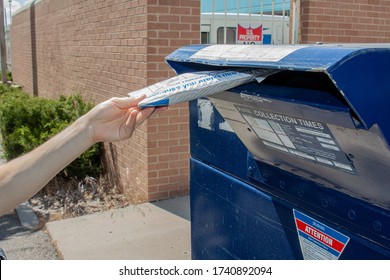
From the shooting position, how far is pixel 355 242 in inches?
65.0

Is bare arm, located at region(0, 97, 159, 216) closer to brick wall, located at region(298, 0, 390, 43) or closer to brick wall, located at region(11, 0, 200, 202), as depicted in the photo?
brick wall, located at region(11, 0, 200, 202)

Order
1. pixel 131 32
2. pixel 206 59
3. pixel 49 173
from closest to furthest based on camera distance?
pixel 49 173
pixel 206 59
pixel 131 32

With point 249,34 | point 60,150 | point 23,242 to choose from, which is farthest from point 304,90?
point 249,34

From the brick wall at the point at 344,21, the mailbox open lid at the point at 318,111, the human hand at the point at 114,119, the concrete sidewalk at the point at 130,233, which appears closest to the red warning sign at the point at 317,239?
the mailbox open lid at the point at 318,111

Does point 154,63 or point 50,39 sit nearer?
point 154,63

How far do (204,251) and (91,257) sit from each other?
1794 millimetres

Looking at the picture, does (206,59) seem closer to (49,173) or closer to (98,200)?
(49,173)

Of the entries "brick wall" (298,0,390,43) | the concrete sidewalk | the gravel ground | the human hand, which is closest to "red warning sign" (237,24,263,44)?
"brick wall" (298,0,390,43)

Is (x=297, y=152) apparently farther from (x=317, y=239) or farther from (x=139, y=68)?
(x=139, y=68)

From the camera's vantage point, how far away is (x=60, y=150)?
1.82m

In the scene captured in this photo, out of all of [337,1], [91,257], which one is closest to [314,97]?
[91,257]

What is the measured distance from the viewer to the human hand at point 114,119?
1.96 m

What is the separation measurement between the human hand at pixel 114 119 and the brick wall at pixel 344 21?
431 centimetres

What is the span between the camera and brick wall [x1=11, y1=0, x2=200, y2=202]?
4.86m
